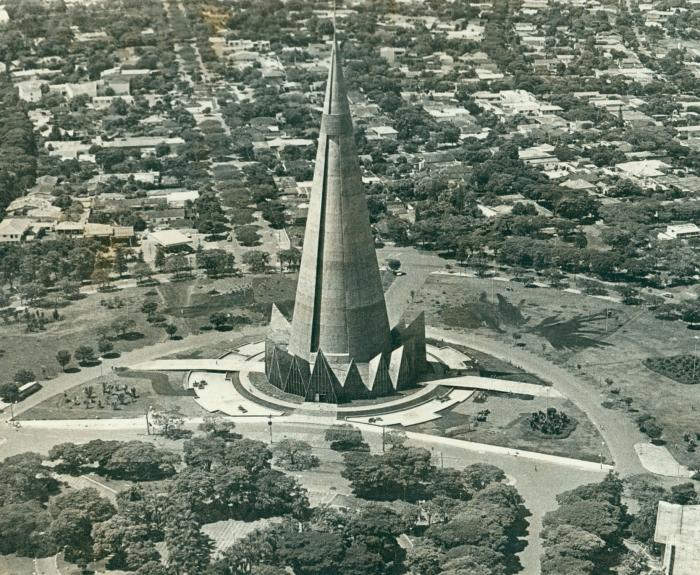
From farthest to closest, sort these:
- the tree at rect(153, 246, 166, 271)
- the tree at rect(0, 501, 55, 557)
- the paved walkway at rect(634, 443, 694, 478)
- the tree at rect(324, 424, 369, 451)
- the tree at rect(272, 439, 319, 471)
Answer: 1. the tree at rect(153, 246, 166, 271)
2. the tree at rect(324, 424, 369, 451)
3. the tree at rect(272, 439, 319, 471)
4. the paved walkway at rect(634, 443, 694, 478)
5. the tree at rect(0, 501, 55, 557)

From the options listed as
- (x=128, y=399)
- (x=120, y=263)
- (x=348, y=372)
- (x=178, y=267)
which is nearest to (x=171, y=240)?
(x=178, y=267)

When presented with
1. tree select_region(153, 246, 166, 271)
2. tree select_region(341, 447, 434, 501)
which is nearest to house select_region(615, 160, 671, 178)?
tree select_region(153, 246, 166, 271)

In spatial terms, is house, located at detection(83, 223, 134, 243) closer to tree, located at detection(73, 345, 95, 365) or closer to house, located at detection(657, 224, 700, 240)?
tree, located at detection(73, 345, 95, 365)

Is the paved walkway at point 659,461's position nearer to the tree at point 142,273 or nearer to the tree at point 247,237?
the tree at point 142,273

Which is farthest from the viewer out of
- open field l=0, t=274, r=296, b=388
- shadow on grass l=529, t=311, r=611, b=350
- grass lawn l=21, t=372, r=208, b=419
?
shadow on grass l=529, t=311, r=611, b=350

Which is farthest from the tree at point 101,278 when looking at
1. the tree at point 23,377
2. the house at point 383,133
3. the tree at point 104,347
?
the house at point 383,133

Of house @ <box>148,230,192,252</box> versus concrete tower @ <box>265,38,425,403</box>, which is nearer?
concrete tower @ <box>265,38,425,403</box>

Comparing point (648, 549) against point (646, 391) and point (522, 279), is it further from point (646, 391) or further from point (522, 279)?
point (522, 279)

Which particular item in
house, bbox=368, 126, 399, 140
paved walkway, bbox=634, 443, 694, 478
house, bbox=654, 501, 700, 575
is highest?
house, bbox=368, 126, 399, 140
